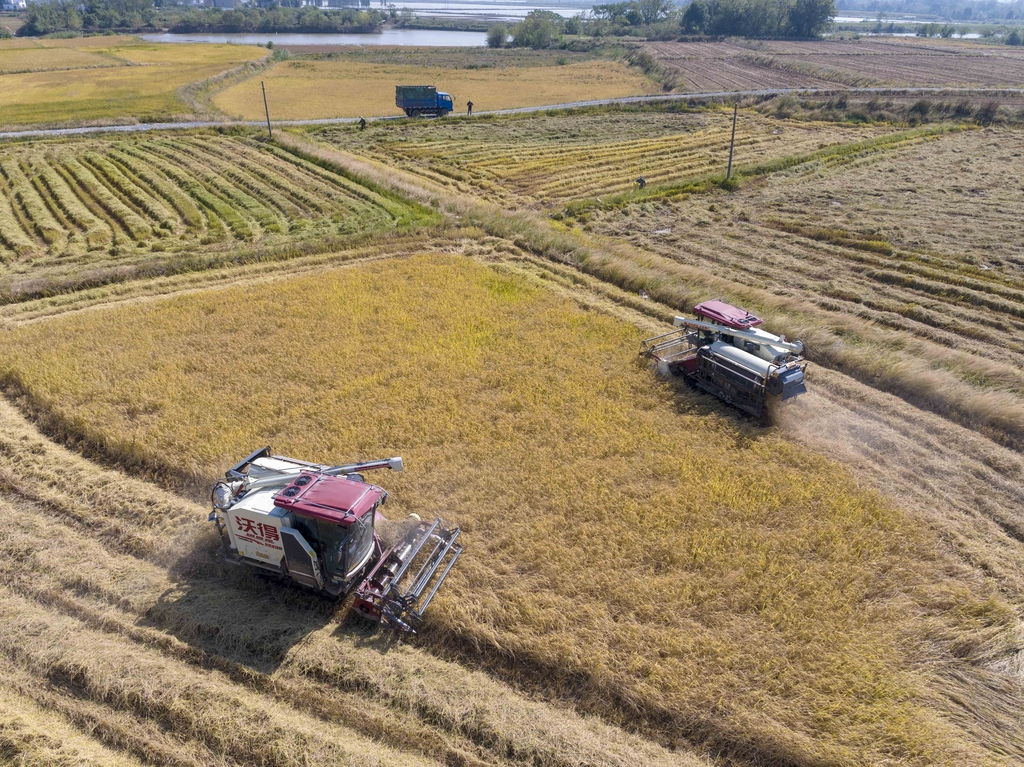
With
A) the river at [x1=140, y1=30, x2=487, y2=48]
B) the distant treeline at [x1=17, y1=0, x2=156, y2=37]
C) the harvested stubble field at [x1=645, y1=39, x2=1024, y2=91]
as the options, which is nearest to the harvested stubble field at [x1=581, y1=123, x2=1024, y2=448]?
the harvested stubble field at [x1=645, y1=39, x2=1024, y2=91]

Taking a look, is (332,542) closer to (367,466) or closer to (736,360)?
(367,466)

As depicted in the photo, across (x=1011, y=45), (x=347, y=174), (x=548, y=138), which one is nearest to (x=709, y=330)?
(x=347, y=174)

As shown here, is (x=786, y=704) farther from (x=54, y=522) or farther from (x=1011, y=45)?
(x=1011, y=45)

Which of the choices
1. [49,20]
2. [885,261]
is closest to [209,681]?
[885,261]

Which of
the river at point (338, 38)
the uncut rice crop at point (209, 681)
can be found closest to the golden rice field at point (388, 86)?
the river at point (338, 38)

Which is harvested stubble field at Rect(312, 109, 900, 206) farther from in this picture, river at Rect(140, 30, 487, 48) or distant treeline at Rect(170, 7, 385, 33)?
distant treeline at Rect(170, 7, 385, 33)

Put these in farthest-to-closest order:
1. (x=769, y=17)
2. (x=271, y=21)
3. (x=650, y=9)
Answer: (x=650, y=9) → (x=271, y=21) → (x=769, y=17)
